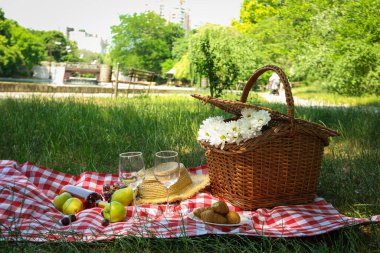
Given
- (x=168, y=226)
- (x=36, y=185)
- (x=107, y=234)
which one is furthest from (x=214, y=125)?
(x=36, y=185)

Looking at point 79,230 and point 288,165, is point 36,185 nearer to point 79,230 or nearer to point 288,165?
point 79,230

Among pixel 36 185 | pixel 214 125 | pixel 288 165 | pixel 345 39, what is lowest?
pixel 36 185

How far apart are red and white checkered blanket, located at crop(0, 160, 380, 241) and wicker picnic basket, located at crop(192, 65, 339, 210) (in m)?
0.09

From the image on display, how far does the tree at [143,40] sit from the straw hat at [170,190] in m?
52.3

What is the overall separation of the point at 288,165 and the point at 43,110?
4.09 metres

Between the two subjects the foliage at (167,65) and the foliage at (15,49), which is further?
the foliage at (167,65)

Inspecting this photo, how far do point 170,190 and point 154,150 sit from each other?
4.01ft

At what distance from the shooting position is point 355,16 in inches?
479

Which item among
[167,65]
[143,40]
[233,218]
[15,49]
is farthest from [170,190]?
[143,40]

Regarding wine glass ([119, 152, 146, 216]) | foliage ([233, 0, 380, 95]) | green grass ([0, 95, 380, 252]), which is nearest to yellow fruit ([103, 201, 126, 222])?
wine glass ([119, 152, 146, 216])

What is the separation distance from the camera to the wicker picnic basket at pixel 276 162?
233 centimetres

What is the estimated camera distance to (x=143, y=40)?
176 ft

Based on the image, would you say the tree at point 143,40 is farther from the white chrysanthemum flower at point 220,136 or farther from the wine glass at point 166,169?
the wine glass at point 166,169

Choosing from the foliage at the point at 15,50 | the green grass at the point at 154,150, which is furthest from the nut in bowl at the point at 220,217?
the foliage at the point at 15,50
